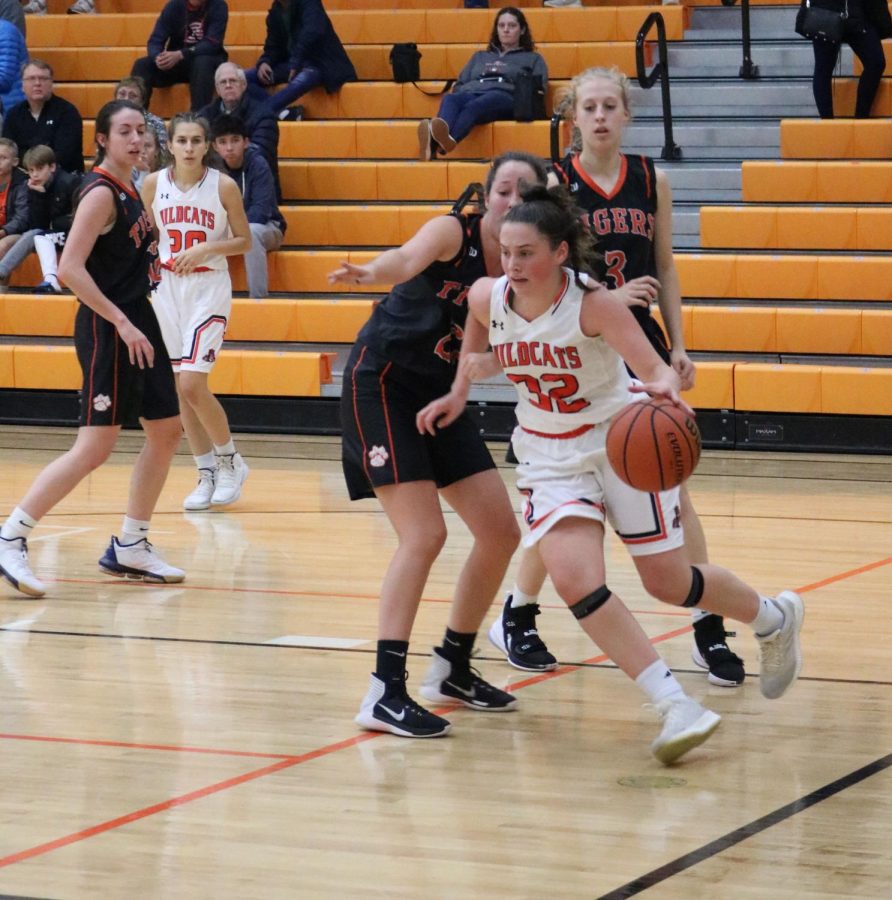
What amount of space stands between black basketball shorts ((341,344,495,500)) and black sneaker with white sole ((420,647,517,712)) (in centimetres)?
49

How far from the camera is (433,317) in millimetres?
Answer: 4105

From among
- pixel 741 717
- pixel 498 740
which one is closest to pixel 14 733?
pixel 498 740

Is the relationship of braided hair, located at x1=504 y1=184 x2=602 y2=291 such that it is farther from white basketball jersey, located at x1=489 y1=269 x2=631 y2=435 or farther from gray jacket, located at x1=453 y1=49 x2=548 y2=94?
gray jacket, located at x1=453 y1=49 x2=548 y2=94

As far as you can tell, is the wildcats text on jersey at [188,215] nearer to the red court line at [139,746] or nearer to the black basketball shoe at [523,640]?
the black basketball shoe at [523,640]

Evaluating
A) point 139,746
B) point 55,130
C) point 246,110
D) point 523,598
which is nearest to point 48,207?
point 55,130

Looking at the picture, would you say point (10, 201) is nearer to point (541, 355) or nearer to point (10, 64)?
point (10, 64)

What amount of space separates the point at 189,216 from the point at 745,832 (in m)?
4.91

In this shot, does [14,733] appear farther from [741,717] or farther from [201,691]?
[741,717]

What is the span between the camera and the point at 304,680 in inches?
182

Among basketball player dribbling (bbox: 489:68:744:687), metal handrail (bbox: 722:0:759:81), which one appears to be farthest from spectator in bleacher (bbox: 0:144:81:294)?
basketball player dribbling (bbox: 489:68:744:687)

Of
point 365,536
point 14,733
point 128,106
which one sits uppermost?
point 128,106

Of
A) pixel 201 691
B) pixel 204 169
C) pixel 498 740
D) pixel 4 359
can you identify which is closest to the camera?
pixel 498 740

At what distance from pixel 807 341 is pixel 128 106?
4.97m

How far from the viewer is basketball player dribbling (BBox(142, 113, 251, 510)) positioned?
291 inches
